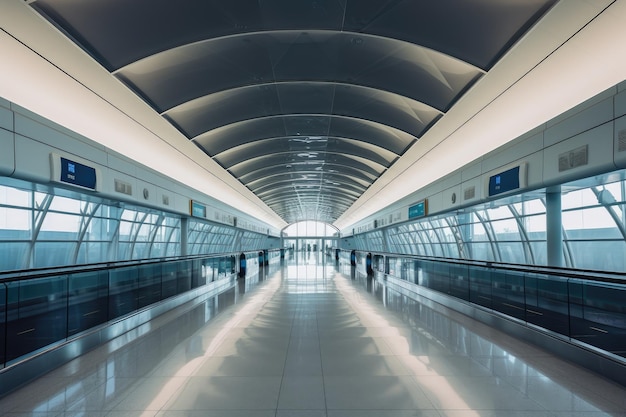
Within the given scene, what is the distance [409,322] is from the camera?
26.5ft

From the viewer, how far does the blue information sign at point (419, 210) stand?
18.0 meters

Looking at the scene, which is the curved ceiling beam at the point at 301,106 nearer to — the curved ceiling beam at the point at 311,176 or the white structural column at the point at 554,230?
the white structural column at the point at 554,230

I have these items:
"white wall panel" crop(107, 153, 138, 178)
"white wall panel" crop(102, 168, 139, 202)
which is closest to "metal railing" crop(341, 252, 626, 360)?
"white wall panel" crop(102, 168, 139, 202)

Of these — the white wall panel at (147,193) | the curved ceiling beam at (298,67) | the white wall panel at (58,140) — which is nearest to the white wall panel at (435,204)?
the curved ceiling beam at (298,67)

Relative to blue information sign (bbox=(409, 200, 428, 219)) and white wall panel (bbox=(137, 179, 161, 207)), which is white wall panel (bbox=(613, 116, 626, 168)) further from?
white wall panel (bbox=(137, 179, 161, 207))

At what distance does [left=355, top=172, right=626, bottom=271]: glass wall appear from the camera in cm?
1783

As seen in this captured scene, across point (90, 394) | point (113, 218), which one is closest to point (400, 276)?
point (90, 394)

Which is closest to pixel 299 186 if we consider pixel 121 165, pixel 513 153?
pixel 121 165

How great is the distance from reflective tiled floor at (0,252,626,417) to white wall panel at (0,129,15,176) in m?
3.78

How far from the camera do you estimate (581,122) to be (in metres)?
7.69

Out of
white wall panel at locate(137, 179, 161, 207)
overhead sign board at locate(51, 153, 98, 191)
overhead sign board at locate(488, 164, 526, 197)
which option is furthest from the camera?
white wall panel at locate(137, 179, 161, 207)

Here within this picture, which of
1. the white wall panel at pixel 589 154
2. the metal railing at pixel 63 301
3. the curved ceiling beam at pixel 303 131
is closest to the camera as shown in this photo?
the metal railing at pixel 63 301

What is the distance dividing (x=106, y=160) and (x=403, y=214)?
50.8 feet

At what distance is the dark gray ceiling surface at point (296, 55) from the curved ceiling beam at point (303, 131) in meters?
0.07
